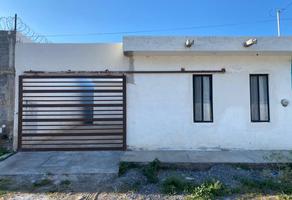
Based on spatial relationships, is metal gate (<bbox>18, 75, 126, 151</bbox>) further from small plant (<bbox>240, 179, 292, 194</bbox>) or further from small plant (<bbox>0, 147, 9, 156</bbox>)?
small plant (<bbox>240, 179, 292, 194</bbox>)

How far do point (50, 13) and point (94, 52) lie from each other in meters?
5.59

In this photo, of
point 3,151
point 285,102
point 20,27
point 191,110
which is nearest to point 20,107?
point 3,151

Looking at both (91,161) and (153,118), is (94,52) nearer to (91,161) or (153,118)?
(153,118)

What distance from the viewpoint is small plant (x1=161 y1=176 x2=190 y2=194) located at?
5734 mm

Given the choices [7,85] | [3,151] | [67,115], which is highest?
[7,85]

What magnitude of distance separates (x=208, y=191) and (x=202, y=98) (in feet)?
14.7

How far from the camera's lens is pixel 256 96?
31.6 feet

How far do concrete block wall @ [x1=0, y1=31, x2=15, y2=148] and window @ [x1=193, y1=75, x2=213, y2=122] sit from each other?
252 inches

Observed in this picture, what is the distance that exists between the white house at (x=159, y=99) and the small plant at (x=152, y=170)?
83.3 inches

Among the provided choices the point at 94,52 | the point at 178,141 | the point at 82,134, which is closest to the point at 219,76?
the point at 178,141

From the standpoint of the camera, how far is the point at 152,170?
684 centimetres

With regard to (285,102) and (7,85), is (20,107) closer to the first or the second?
(7,85)

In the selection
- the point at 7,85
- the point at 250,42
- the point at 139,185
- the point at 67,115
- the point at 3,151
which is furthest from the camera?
the point at 67,115

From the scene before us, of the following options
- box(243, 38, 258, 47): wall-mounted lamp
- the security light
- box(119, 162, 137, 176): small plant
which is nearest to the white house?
the security light
